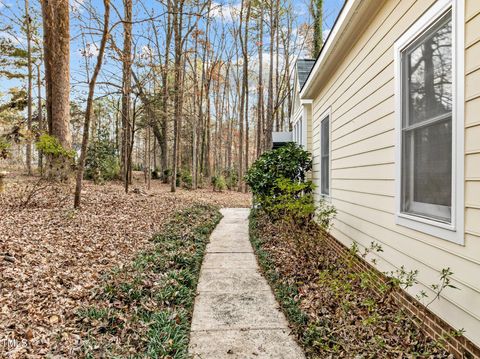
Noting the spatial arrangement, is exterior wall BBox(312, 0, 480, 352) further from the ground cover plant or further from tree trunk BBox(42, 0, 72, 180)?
tree trunk BBox(42, 0, 72, 180)

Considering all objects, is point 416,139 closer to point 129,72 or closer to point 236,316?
point 236,316

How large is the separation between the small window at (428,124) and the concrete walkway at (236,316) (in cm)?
161

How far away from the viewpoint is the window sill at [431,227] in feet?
7.13

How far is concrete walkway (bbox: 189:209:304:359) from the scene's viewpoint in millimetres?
2619

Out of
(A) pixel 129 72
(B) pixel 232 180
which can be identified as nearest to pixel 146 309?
(A) pixel 129 72

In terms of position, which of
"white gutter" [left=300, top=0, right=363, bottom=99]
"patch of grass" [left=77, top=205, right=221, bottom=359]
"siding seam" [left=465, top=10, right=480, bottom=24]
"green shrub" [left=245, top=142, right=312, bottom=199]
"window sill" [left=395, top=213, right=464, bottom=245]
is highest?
"white gutter" [left=300, top=0, right=363, bottom=99]

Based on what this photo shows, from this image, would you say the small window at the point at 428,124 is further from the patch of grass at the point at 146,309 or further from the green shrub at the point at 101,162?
the green shrub at the point at 101,162

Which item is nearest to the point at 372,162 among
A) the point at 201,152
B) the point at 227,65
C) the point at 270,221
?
the point at 270,221

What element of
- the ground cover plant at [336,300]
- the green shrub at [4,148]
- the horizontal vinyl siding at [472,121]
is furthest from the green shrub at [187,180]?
the horizontal vinyl siding at [472,121]

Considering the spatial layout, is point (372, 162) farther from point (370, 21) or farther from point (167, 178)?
point (167, 178)

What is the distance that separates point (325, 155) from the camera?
20.4 ft

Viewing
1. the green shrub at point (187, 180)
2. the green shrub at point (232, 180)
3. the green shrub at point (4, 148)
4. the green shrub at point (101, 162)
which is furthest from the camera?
the green shrub at point (232, 180)

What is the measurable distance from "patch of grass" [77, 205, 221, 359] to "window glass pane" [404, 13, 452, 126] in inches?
107

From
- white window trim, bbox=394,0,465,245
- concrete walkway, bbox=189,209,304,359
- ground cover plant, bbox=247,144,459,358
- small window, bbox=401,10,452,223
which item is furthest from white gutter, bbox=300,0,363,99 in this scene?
concrete walkway, bbox=189,209,304,359
